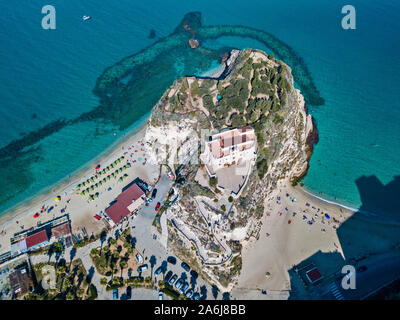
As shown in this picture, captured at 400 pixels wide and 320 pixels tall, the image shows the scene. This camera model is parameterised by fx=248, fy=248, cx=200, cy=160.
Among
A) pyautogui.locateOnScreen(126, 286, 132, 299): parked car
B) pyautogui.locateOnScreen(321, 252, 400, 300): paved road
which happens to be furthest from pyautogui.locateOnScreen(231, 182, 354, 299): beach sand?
pyautogui.locateOnScreen(126, 286, 132, 299): parked car

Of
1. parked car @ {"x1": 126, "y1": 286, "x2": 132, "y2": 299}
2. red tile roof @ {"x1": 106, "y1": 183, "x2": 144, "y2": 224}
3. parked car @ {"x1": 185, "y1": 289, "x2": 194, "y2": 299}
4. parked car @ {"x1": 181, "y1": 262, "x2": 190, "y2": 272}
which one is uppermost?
red tile roof @ {"x1": 106, "y1": 183, "x2": 144, "y2": 224}

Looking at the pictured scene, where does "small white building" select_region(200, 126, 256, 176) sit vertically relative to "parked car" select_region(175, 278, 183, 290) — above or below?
above

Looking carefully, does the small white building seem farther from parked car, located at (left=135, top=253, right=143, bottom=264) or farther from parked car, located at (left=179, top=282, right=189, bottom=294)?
parked car, located at (left=135, top=253, right=143, bottom=264)

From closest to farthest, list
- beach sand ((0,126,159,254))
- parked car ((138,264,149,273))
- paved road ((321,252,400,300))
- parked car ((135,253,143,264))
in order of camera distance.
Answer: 1. paved road ((321,252,400,300))
2. parked car ((138,264,149,273))
3. parked car ((135,253,143,264))
4. beach sand ((0,126,159,254))

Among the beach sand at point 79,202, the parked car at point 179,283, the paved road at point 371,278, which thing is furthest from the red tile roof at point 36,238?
the paved road at point 371,278

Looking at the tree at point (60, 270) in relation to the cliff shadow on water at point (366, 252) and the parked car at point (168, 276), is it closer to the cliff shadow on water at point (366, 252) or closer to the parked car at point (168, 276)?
the parked car at point (168, 276)

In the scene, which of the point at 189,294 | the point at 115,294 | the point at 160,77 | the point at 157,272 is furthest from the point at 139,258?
the point at 160,77

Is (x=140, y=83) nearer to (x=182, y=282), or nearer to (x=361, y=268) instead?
(x=182, y=282)
